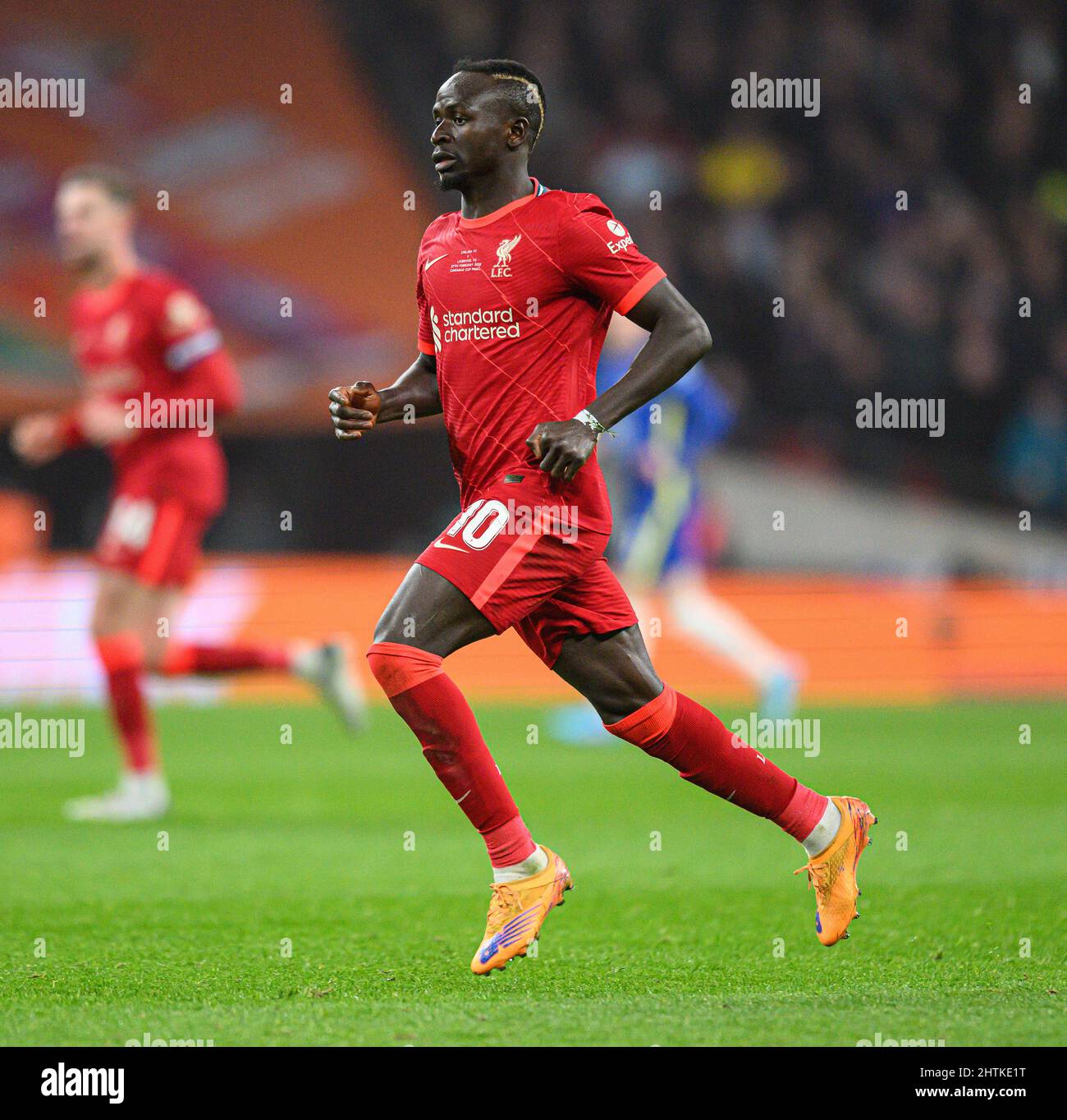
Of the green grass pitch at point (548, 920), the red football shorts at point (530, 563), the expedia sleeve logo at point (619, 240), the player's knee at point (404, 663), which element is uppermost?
the expedia sleeve logo at point (619, 240)

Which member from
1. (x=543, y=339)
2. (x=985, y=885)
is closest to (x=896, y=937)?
(x=985, y=885)

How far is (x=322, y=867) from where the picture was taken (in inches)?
244

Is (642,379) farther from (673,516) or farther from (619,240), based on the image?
(673,516)

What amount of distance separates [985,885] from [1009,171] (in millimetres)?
16076

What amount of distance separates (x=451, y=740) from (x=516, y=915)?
46cm

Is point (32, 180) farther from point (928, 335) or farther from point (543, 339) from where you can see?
point (543, 339)

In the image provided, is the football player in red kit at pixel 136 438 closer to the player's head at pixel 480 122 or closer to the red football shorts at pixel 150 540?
the red football shorts at pixel 150 540

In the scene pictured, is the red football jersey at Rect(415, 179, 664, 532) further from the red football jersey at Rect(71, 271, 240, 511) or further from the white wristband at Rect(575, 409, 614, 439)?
the red football jersey at Rect(71, 271, 240, 511)

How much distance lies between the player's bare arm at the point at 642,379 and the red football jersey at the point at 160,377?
12.6 feet

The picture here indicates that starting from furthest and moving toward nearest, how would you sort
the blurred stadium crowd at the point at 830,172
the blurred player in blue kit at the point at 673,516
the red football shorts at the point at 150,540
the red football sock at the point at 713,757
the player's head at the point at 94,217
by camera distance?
1. the blurred stadium crowd at the point at 830,172
2. the blurred player in blue kit at the point at 673,516
3. the player's head at the point at 94,217
4. the red football shorts at the point at 150,540
5. the red football sock at the point at 713,757

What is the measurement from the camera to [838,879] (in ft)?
14.6

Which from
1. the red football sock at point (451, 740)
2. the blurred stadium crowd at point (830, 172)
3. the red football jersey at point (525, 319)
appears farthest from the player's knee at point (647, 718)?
the blurred stadium crowd at point (830, 172)

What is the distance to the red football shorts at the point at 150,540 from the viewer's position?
7.66 m

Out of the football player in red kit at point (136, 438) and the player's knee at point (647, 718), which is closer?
the player's knee at point (647, 718)
